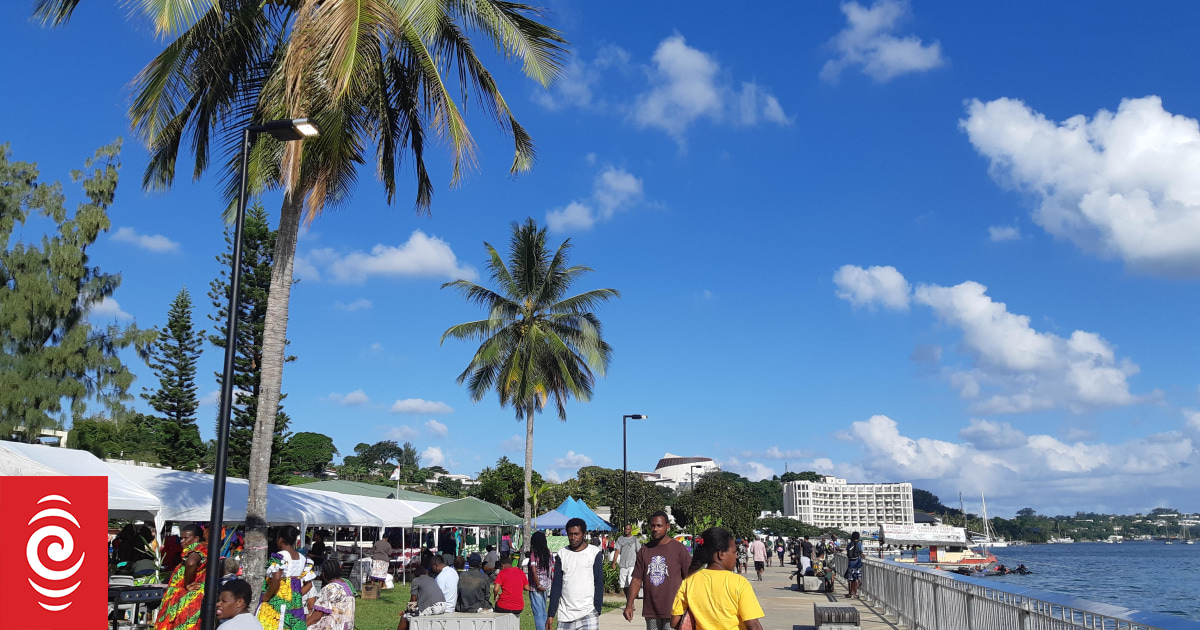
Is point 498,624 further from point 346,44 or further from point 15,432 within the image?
point 15,432

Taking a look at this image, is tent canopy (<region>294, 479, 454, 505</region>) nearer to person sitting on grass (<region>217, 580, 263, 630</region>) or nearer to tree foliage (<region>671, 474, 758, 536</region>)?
person sitting on grass (<region>217, 580, 263, 630</region>)

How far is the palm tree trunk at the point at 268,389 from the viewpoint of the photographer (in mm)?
10562

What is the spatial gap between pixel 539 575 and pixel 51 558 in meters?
5.11

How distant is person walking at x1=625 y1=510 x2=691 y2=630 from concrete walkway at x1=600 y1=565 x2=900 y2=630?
612 centimetres

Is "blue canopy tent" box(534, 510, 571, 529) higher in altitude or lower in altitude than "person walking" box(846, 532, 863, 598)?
higher

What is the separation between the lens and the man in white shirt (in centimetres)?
1073

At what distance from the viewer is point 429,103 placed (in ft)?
44.0

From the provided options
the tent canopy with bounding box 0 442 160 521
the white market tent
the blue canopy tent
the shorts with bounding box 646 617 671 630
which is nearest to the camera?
the shorts with bounding box 646 617 671 630

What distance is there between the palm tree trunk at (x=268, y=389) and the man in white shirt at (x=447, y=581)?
2059mm

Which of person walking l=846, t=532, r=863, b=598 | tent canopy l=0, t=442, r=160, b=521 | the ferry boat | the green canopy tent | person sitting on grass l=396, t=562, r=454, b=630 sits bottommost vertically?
the ferry boat

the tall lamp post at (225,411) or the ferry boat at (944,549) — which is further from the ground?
the tall lamp post at (225,411)

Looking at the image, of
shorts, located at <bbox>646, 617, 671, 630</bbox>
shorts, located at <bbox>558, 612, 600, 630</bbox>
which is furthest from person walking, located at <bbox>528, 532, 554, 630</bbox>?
shorts, located at <bbox>646, 617, 671, 630</bbox>

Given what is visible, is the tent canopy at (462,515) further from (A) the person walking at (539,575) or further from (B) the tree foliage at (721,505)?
(B) the tree foliage at (721,505)

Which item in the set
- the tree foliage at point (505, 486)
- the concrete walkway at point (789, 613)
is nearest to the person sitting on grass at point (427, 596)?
the concrete walkway at point (789, 613)
